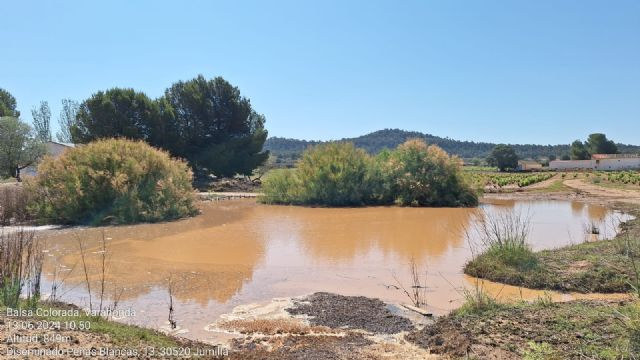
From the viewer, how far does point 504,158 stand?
258 feet

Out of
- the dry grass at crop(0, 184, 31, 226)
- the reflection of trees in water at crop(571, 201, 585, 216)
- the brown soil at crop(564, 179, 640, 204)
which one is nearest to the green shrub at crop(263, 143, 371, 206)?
the reflection of trees in water at crop(571, 201, 585, 216)

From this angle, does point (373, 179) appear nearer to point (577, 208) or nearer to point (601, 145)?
point (577, 208)

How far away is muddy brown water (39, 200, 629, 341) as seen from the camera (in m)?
8.85

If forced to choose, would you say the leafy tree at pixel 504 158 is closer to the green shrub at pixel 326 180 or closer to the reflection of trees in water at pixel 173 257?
the green shrub at pixel 326 180

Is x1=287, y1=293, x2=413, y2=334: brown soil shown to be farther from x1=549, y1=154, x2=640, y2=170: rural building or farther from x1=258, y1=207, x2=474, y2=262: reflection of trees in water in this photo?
x1=549, y1=154, x2=640, y2=170: rural building

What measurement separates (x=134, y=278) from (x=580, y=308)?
853cm

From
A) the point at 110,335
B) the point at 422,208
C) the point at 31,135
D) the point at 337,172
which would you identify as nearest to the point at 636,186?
the point at 422,208

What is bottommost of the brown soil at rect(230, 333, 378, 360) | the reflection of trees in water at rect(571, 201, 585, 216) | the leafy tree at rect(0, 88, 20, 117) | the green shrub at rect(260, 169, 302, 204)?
the brown soil at rect(230, 333, 378, 360)

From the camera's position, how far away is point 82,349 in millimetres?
4676

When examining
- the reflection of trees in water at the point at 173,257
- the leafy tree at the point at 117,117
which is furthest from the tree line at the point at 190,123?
the reflection of trees in water at the point at 173,257

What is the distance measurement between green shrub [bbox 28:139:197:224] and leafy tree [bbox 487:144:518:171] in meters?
65.5

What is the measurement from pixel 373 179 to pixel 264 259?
682 inches

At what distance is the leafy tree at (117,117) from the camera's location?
38.4 metres

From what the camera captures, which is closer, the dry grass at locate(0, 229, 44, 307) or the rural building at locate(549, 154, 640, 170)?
the dry grass at locate(0, 229, 44, 307)
